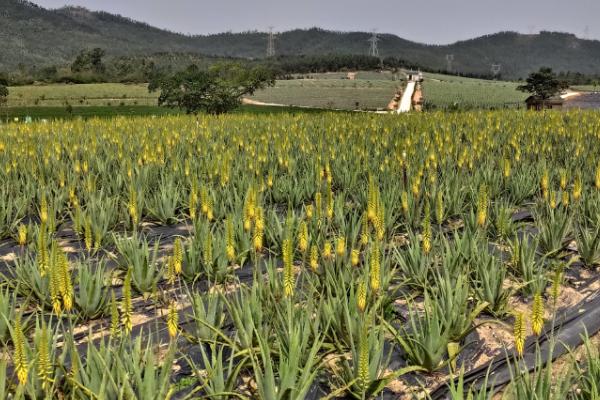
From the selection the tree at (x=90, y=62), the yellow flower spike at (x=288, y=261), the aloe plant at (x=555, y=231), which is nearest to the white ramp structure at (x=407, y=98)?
the aloe plant at (x=555, y=231)

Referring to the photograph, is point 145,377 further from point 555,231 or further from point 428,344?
point 555,231

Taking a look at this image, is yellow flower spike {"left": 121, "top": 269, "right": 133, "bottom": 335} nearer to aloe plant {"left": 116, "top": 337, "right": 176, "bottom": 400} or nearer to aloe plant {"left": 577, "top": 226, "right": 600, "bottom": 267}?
aloe plant {"left": 116, "top": 337, "right": 176, "bottom": 400}

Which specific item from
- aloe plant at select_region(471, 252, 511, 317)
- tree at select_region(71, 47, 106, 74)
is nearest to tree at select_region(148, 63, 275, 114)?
aloe plant at select_region(471, 252, 511, 317)

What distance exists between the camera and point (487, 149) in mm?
11180

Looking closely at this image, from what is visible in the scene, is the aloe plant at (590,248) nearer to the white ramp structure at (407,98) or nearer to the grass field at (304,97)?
the white ramp structure at (407,98)

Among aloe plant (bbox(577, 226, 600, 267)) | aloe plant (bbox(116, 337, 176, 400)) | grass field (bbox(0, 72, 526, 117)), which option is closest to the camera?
aloe plant (bbox(116, 337, 176, 400))

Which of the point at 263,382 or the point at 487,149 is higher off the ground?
the point at 487,149

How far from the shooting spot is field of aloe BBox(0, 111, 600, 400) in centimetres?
294

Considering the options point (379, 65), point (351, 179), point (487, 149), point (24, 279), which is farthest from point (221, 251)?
point (379, 65)

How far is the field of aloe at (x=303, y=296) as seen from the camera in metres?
2.94

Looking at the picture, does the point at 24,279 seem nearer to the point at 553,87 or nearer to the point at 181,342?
the point at 181,342

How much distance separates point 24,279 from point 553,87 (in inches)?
3513

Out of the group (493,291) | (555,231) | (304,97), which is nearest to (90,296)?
(493,291)

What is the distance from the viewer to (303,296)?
4480mm
